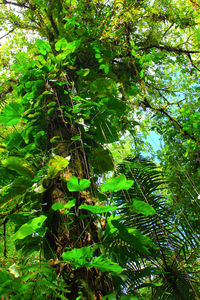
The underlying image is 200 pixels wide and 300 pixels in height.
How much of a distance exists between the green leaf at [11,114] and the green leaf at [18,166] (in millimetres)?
360

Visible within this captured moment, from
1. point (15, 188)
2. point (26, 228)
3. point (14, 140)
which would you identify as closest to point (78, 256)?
point (26, 228)

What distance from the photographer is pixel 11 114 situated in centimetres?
142

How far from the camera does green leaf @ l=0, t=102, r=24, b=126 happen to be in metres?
1.40

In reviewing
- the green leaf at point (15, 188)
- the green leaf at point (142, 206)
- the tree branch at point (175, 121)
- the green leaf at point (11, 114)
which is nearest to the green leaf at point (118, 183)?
the green leaf at point (142, 206)

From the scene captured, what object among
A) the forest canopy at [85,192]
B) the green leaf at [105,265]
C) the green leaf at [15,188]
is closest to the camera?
the green leaf at [105,265]

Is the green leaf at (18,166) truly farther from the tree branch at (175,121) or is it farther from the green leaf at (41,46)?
the tree branch at (175,121)

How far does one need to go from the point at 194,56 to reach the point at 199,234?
156 inches

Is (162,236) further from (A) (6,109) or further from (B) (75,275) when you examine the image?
→ (A) (6,109)

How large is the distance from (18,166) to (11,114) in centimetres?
45

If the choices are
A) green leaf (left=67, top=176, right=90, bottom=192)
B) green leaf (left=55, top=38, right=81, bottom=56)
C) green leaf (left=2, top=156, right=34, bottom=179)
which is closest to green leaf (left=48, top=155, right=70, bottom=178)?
green leaf (left=2, top=156, right=34, bottom=179)

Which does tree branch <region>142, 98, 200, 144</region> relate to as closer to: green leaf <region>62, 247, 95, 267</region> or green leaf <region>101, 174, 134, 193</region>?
green leaf <region>101, 174, 134, 193</region>

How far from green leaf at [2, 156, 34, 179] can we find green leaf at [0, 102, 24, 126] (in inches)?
14.2

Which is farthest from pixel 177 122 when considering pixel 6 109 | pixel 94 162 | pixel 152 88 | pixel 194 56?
pixel 6 109

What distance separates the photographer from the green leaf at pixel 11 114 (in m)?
1.40
